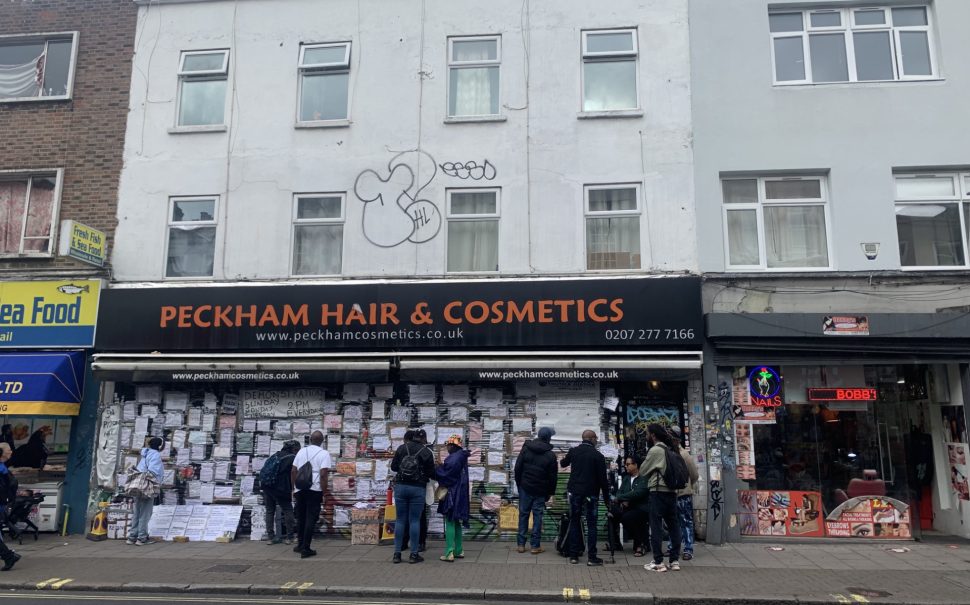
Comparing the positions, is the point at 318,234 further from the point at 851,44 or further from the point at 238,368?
the point at 851,44

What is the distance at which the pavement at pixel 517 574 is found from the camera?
7699 millimetres

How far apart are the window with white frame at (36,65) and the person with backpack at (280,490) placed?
8020 mm

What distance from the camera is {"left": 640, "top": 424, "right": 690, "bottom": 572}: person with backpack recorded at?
28.2ft

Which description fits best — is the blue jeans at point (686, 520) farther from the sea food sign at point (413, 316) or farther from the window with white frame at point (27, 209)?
the window with white frame at point (27, 209)

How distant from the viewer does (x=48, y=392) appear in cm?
1124

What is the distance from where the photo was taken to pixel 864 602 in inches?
287

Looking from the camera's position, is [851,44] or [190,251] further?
[190,251]

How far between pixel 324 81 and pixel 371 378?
5.49m

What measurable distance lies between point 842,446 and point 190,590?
9377mm

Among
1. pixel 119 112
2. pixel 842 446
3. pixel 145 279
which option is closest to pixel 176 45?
pixel 119 112

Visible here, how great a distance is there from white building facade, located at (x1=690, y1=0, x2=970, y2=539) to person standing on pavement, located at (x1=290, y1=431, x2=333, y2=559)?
5763 millimetres

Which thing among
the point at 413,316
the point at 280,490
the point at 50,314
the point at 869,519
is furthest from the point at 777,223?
the point at 50,314

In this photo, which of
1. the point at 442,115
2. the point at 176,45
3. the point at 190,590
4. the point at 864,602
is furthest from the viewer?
Result: the point at 176,45

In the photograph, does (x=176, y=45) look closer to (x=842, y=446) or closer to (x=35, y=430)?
(x=35, y=430)
